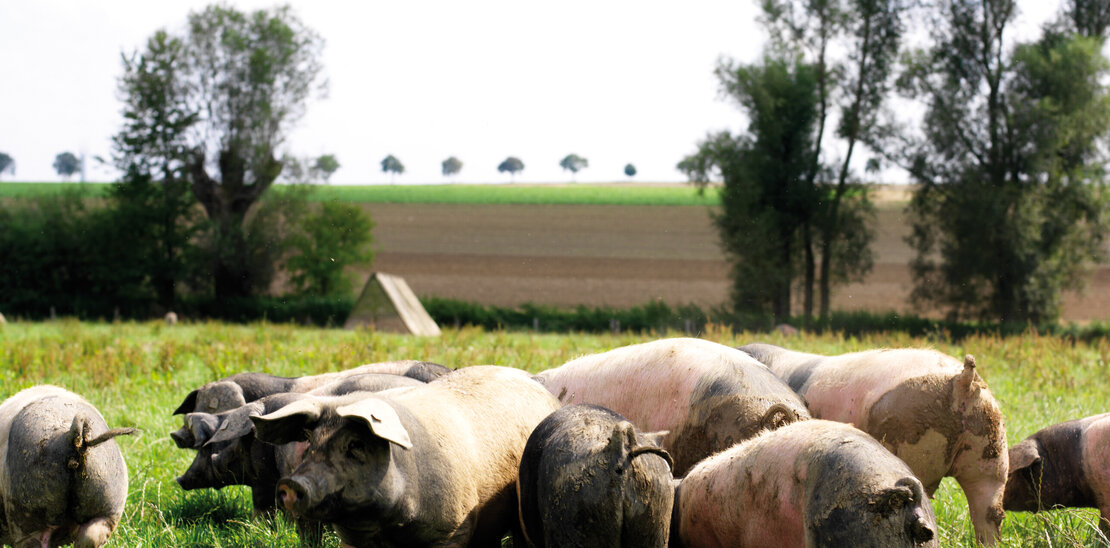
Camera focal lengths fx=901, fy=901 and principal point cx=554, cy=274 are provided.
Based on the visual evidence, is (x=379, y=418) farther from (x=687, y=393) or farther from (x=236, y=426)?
(x=236, y=426)

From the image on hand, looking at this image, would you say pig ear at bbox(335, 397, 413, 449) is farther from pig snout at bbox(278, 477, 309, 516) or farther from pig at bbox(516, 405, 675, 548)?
pig at bbox(516, 405, 675, 548)

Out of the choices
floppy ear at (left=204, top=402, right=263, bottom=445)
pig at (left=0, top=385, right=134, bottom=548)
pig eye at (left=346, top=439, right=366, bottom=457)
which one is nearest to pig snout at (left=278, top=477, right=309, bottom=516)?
pig eye at (left=346, top=439, right=366, bottom=457)

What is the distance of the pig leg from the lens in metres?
3.70

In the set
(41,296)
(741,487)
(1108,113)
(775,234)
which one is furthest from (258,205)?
(741,487)

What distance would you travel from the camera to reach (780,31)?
36875 millimetres

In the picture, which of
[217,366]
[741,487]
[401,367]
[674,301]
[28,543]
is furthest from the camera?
[674,301]

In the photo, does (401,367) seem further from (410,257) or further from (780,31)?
(410,257)

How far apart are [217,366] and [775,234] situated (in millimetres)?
29589

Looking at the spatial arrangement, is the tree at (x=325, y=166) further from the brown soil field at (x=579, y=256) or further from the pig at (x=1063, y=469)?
the pig at (x=1063, y=469)

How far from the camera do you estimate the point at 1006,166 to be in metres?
35.5

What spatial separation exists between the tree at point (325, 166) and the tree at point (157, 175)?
264 inches

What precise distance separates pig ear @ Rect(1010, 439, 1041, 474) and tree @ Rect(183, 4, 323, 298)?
147 feet

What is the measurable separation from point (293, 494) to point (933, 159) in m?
37.9

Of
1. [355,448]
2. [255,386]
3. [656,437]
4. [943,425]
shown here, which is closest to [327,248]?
[255,386]
